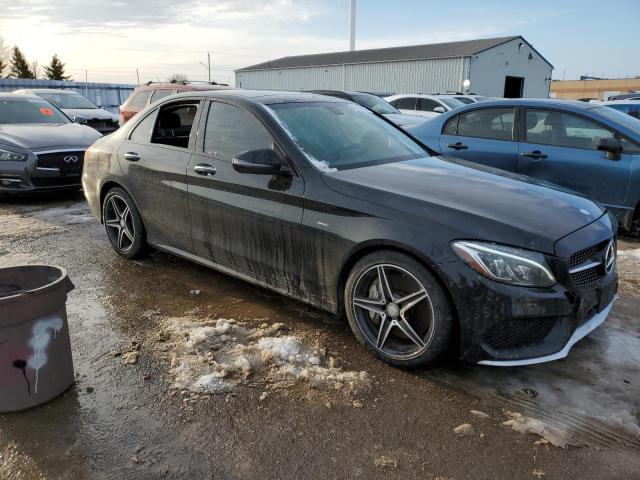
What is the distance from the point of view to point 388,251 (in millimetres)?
3000

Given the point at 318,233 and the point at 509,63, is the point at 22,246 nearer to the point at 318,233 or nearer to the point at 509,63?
the point at 318,233

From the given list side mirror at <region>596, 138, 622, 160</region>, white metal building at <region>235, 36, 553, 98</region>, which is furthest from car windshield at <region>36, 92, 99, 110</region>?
white metal building at <region>235, 36, 553, 98</region>

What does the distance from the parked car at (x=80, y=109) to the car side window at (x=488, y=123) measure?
9271 mm

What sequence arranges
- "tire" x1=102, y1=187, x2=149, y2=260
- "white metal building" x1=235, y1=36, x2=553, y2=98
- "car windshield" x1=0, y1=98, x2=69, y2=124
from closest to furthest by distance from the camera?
"tire" x1=102, y1=187, x2=149, y2=260 < "car windshield" x1=0, y1=98, x2=69, y2=124 < "white metal building" x1=235, y1=36, x2=553, y2=98

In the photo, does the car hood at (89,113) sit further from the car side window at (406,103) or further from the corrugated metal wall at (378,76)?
the corrugated metal wall at (378,76)

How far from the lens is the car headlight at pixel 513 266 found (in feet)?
8.82

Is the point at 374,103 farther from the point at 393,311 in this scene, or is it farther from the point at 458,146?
the point at 393,311

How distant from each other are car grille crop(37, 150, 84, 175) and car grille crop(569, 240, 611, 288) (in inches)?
289

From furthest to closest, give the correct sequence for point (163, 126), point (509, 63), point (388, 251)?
point (509, 63)
point (163, 126)
point (388, 251)

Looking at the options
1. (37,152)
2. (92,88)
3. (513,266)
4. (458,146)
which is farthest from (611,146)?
(92,88)

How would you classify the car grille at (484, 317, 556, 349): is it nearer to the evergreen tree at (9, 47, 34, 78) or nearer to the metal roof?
the metal roof

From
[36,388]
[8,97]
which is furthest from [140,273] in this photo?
[8,97]

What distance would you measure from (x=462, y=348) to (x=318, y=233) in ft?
3.68

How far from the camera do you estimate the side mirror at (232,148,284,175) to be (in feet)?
11.3
